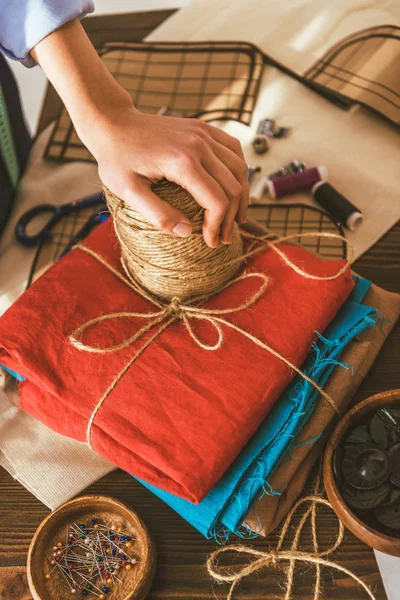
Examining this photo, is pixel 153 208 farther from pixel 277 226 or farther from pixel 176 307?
pixel 277 226

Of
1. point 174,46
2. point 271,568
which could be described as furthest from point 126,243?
point 174,46

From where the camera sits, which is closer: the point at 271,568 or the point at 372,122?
the point at 271,568

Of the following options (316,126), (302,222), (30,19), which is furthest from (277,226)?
(30,19)

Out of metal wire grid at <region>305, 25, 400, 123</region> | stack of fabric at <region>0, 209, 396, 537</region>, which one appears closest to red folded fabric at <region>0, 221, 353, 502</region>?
stack of fabric at <region>0, 209, 396, 537</region>

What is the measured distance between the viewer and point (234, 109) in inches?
43.4

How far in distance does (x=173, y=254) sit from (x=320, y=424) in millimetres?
263

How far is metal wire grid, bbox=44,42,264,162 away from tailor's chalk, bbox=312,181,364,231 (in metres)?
0.24

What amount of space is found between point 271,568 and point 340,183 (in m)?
0.61

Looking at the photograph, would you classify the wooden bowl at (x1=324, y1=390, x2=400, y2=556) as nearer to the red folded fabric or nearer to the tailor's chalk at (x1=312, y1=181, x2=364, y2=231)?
the red folded fabric

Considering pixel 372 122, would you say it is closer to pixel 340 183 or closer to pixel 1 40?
pixel 340 183

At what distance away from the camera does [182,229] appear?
595mm

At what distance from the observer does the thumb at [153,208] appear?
1.91 feet

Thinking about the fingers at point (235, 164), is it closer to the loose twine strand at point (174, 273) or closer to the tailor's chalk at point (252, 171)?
the loose twine strand at point (174, 273)

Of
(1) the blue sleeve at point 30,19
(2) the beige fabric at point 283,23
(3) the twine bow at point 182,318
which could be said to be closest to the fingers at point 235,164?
(3) the twine bow at point 182,318
